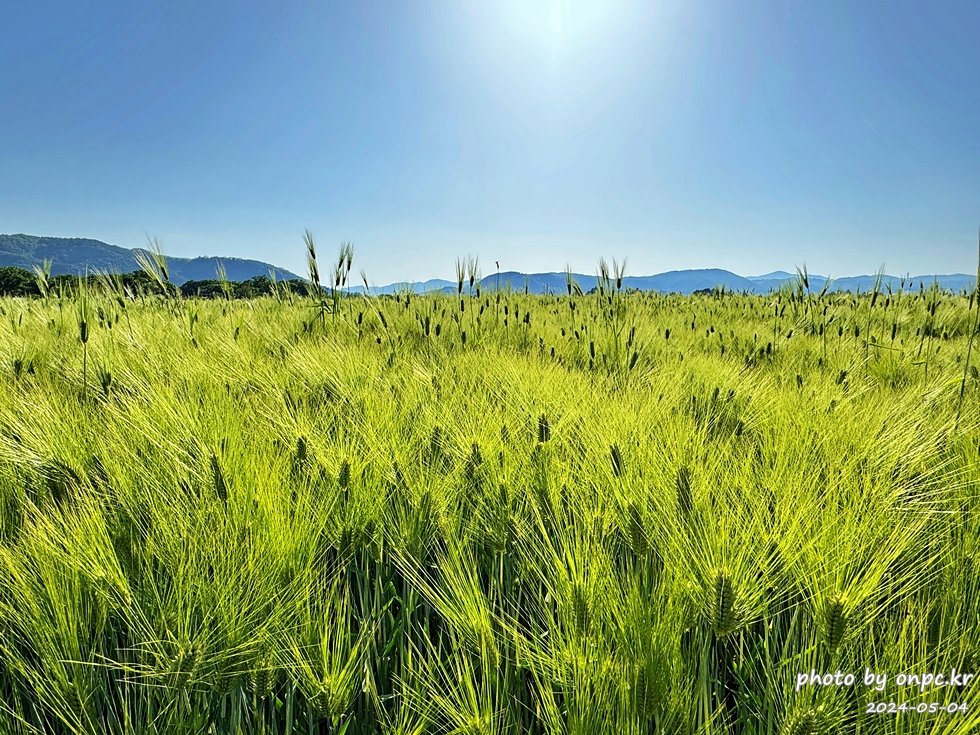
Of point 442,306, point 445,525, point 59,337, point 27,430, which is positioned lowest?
point 445,525

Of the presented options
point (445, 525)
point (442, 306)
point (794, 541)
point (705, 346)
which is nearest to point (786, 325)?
point (705, 346)

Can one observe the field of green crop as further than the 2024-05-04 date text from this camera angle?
Yes

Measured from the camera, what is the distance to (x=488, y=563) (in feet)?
3.37

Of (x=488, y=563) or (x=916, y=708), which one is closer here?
(x=916, y=708)

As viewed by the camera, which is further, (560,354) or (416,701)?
(560,354)

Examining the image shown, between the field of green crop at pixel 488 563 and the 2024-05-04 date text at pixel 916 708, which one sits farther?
the field of green crop at pixel 488 563

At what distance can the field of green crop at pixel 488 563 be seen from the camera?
2.02 ft

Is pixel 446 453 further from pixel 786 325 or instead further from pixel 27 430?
pixel 786 325

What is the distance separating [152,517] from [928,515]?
1532mm

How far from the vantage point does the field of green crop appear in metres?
0.62

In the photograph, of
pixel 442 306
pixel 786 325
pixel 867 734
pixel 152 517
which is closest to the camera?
pixel 867 734

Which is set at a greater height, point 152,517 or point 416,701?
point 152,517

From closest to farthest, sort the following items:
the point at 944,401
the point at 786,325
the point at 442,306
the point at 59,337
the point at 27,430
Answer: the point at 27,430, the point at 944,401, the point at 59,337, the point at 786,325, the point at 442,306

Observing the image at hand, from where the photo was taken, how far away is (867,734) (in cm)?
59
